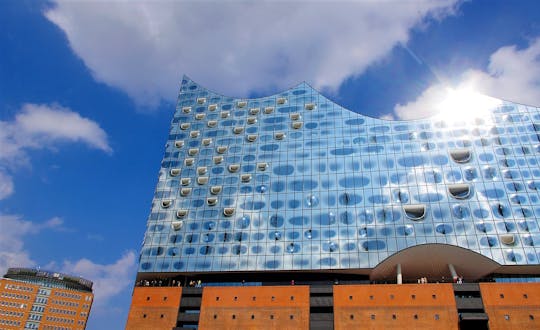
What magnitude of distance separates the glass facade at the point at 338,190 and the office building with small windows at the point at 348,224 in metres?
0.14

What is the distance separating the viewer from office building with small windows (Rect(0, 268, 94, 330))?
86.0 m

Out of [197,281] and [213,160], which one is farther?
[213,160]

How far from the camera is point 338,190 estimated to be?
48.5 m

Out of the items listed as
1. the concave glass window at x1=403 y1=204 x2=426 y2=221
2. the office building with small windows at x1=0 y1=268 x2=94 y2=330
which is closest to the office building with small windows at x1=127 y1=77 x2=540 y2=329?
the concave glass window at x1=403 y1=204 x2=426 y2=221

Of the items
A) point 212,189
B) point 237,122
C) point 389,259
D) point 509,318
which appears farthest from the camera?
point 237,122

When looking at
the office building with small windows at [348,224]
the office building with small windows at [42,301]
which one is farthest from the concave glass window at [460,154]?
the office building with small windows at [42,301]

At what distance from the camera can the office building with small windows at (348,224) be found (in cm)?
4084

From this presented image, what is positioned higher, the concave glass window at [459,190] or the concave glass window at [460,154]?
the concave glass window at [460,154]

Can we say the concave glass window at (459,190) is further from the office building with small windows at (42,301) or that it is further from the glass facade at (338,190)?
the office building with small windows at (42,301)

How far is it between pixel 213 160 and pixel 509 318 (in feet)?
112

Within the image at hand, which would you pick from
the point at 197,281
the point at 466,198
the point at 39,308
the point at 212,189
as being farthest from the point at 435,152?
the point at 39,308

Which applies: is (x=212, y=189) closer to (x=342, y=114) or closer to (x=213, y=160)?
(x=213, y=160)

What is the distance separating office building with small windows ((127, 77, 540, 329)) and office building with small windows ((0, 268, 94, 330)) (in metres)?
51.5

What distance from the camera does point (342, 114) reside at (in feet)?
179
